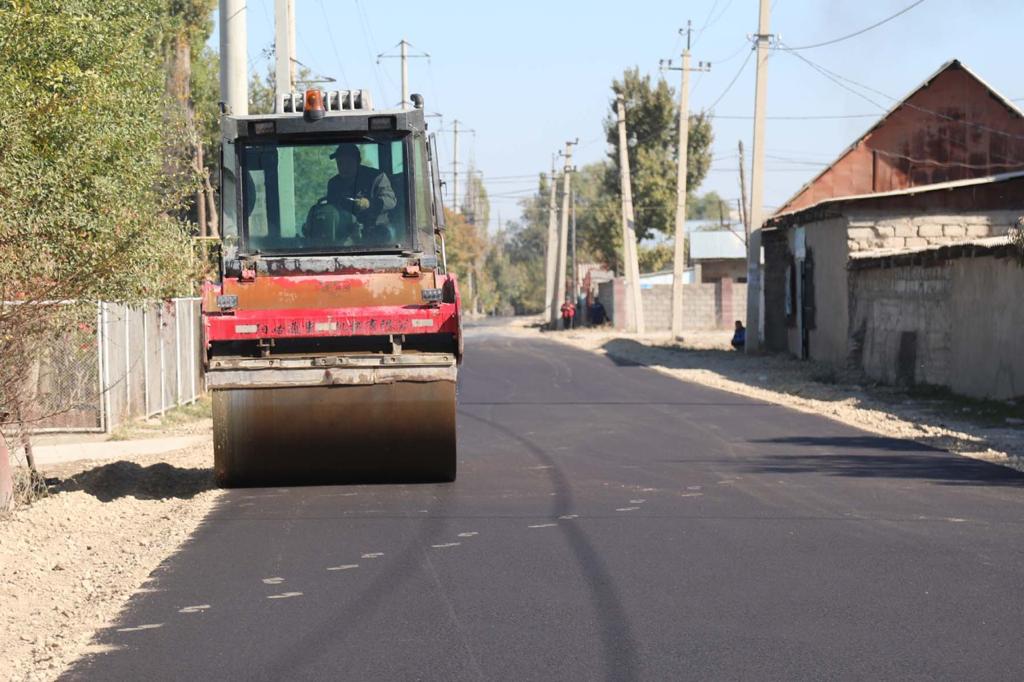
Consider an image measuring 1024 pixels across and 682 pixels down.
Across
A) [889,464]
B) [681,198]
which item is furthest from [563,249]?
[889,464]

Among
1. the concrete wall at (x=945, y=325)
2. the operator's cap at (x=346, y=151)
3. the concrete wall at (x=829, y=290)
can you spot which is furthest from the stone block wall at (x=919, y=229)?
the operator's cap at (x=346, y=151)

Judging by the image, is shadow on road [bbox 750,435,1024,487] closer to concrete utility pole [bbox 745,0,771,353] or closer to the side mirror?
the side mirror

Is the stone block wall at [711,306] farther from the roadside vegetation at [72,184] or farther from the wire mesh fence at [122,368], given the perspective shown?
the roadside vegetation at [72,184]

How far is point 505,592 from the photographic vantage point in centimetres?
830

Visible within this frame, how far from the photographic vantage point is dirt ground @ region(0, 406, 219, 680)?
752 centimetres

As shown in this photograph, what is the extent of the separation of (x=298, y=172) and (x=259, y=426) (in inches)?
105

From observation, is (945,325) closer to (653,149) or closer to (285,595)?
(285,595)

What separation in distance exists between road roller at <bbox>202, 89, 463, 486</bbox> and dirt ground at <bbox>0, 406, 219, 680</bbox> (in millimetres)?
1066

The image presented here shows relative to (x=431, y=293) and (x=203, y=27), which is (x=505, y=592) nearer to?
(x=431, y=293)

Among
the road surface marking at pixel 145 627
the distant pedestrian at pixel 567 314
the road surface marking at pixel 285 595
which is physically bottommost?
the distant pedestrian at pixel 567 314

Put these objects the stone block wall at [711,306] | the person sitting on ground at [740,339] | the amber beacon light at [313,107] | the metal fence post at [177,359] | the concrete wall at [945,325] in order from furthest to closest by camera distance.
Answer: the stone block wall at [711,306]
the person sitting on ground at [740,339]
the metal fence post at [177,359]
the concrete wall at [945,325]
the amber beacon light at [313,107]

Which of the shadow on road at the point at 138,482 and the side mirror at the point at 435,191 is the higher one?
the side mirror at the point at 435,191

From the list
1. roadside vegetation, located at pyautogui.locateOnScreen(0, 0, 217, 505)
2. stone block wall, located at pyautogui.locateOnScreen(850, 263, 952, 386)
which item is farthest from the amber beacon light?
stone block wall, located at pyautogui.locateOnScreen(850, 263, 952, 386)

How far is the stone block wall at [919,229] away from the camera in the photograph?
30.2 m
